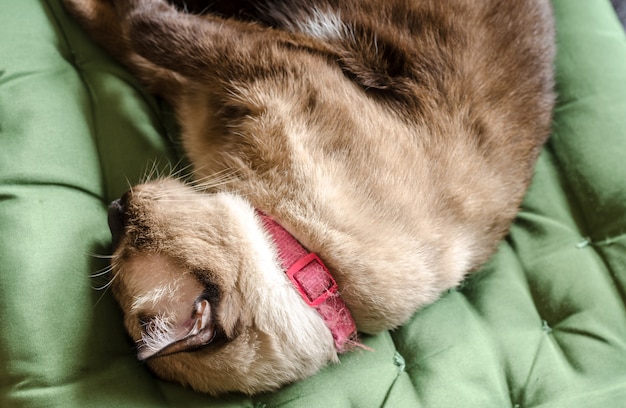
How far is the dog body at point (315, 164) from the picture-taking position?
1.20 m

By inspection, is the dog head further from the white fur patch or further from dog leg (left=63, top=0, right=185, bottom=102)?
the white fur patch

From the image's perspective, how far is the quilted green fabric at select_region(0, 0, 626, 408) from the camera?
3.92 ft

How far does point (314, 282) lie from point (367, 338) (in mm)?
262

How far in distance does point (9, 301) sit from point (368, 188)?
2.72 feet

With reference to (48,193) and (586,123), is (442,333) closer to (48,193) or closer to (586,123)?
(586,123)

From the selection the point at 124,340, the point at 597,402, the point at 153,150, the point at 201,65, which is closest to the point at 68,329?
the point at 124,340

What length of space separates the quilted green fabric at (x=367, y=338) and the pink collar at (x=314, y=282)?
0.39ft

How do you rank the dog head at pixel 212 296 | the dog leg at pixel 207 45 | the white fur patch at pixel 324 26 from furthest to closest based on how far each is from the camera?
the white fur patch at pixel 324 26, the dog leg at pixel 207 45, the dog head at pixel 212 296

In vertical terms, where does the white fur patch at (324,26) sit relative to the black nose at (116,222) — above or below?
above

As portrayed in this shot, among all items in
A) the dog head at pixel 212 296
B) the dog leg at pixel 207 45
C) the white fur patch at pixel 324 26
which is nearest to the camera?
the dog head at pixel 212 296

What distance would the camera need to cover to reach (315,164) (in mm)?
1309

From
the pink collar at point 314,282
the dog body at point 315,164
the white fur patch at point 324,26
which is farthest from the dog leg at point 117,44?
the pink collar at point 314,282

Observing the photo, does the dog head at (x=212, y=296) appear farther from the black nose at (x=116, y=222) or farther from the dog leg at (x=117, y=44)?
the dog leg at (x=117, y=44)

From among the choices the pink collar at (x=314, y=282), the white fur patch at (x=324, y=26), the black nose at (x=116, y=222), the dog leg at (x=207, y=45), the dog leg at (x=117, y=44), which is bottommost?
the black nose at (x=116, y=222)
